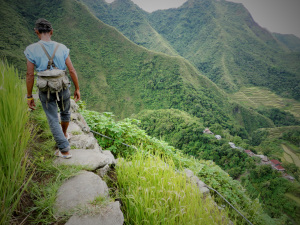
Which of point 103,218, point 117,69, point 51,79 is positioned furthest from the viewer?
point 117,69

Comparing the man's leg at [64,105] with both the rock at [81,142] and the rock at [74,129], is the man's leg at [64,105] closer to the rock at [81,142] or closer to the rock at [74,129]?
the rock at [81,142]

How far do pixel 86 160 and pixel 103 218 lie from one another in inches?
36.0

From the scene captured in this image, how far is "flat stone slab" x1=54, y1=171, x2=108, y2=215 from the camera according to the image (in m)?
1.32

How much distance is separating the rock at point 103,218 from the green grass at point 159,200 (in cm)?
17

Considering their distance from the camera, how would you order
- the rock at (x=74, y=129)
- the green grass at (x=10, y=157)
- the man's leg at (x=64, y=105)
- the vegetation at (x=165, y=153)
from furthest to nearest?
the vegetation at (x=165, y=153) < the rock at (x=74, y=129) < the man's leg at (x=64, y=105) < the green grass at (x=10, y=157)

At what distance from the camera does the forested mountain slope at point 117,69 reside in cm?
5625

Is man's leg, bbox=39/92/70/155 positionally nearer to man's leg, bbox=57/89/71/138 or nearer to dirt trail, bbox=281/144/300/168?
man's leg, bbox=57/89/71/138

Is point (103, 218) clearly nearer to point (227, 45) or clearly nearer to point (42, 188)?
point (42, 188)

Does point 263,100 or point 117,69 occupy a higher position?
point 117,69

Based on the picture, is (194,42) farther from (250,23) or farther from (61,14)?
(61,14)

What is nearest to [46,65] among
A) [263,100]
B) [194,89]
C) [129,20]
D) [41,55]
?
[41,55]

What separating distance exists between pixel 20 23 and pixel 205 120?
274 ft

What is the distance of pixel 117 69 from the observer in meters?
70.8

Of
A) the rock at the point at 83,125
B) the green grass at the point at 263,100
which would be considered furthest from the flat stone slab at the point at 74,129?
the green grass at the point at 263,100
